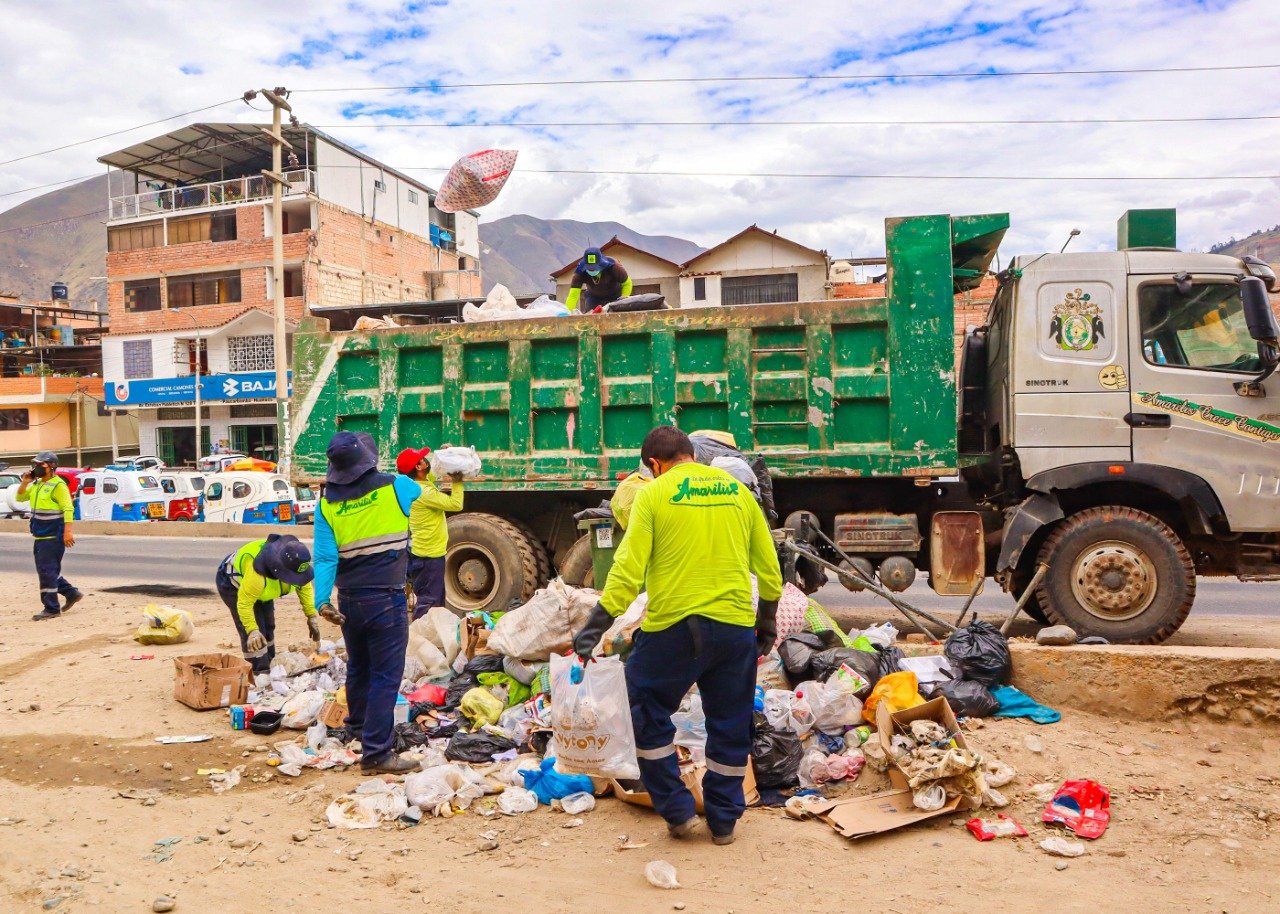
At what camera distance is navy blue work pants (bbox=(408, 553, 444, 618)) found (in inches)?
265

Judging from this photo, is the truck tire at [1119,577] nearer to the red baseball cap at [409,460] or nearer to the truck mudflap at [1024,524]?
the truck mudflap at [1024,524]

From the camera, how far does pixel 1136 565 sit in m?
5.84

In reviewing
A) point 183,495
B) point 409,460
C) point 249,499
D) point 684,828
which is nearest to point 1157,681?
point 684,828

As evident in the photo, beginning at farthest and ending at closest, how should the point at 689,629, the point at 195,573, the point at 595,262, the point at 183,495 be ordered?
1. the point at 183,495
2. the point at 195,573
3. the point at 595,262
4. the point at 689,629

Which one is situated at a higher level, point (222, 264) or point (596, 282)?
point (222, 264)

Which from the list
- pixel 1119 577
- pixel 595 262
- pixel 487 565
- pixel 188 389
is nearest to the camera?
pixel 1119 577

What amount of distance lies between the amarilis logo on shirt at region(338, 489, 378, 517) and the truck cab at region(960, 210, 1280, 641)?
13.0 ft

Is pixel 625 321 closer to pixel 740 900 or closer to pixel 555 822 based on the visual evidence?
pixel 555 822

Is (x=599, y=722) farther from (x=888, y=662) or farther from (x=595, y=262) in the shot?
(x=595, y=262)

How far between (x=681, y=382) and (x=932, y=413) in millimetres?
1744

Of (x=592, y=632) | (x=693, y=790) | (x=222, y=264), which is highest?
(x=222, y=264)

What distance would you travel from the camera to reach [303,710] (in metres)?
5.16

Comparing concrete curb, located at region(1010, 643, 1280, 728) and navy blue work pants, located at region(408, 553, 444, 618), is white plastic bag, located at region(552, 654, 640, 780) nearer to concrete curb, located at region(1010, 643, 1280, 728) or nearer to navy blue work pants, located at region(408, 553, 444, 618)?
concrete curb, located at region(1010, 643, 1280, 728)

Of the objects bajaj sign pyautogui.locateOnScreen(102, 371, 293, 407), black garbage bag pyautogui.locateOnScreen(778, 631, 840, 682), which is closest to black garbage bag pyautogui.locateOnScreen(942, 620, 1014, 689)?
black garbage bag pyautogui.locateOnScreen(778, 631, 840, 682)
